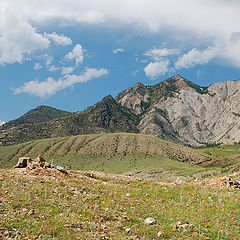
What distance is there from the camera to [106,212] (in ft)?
37.9

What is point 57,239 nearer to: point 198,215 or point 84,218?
point 84,218

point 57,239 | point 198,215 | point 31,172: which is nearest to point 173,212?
point 198,215

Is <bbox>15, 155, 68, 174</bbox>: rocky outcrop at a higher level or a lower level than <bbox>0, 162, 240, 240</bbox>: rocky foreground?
higher

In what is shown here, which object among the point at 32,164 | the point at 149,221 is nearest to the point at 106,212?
the point at 149,221

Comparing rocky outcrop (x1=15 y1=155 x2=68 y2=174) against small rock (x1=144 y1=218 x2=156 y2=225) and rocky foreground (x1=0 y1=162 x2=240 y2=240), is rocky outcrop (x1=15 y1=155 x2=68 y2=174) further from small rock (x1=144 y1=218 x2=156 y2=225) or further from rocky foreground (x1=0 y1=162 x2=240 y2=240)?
small rock (x1=144 y1=218 x2=156 y2=225)

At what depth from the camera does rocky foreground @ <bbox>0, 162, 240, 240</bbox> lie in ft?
30.4

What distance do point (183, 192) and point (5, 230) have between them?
41.4 feet

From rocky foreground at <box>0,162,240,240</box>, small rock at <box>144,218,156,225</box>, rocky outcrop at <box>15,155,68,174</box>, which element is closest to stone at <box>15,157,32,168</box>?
rocky outcrop at <box>15,155,68,174</box>

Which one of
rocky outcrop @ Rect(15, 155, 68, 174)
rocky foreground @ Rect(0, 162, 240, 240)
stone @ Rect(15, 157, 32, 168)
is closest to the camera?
rocky foreground @ Rect(0, 162, 240, 240)

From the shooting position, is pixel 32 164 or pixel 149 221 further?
pixel 32 164

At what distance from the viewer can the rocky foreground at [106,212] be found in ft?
30.4

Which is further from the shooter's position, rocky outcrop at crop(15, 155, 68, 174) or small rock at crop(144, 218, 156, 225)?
rocky outcrop at crop(15, 155, 68, 174)

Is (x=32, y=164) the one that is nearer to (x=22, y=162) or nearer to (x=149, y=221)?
(x=22, y=162)

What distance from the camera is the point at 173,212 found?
12609 millimetres
